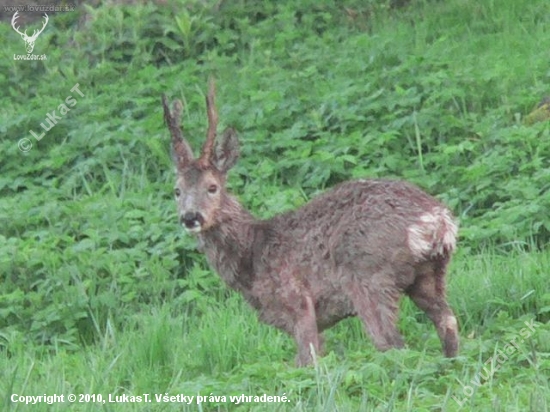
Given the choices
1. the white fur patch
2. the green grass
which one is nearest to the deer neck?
the green grass

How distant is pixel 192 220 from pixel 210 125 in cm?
58

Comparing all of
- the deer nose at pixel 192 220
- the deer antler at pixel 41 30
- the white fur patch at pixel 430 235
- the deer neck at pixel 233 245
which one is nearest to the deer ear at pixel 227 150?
the deer neck at pixel 233 245

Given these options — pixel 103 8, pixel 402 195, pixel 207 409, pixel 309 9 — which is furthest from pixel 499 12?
pixel 207 409

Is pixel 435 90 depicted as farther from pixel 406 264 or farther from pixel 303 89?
pixel 406 264

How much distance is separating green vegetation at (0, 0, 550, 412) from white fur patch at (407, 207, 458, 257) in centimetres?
55

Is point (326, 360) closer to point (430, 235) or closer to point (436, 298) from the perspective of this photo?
point (430, 235)

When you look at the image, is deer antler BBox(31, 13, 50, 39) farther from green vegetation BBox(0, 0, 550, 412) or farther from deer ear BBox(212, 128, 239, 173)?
deer ear BBox(212, 128, 239, 173)

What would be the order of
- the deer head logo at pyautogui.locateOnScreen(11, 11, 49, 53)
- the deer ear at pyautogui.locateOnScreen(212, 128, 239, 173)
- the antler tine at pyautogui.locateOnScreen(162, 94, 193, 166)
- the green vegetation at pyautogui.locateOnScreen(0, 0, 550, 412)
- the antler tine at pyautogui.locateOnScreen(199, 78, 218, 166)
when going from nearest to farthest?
the green vegetation at pyautogui.locateOnScreen(0, 0, 550, 412)
the antler tine at pyautogui.locateOnScreen(199, 78, 218, 166)
the antler tine at pyautogui.locateOnScreen(162, 94, 193, 166)
the deer ear at pyautogui.locateOnScreen(212, 128, 239, 173)
the deer head logo at pyautogui.locateOnScreen(11, 11, 49, 53)

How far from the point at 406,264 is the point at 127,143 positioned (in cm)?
527

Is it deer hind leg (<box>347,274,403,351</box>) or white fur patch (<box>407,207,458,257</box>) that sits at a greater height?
white fur patch (<box>407,207,458,257</box>)

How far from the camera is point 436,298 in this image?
8695 mm

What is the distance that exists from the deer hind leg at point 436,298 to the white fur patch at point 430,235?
0.16 metres

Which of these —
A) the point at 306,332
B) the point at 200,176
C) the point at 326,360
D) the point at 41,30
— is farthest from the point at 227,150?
the point at 41,30

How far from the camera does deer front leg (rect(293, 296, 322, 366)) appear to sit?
8.62 metres
